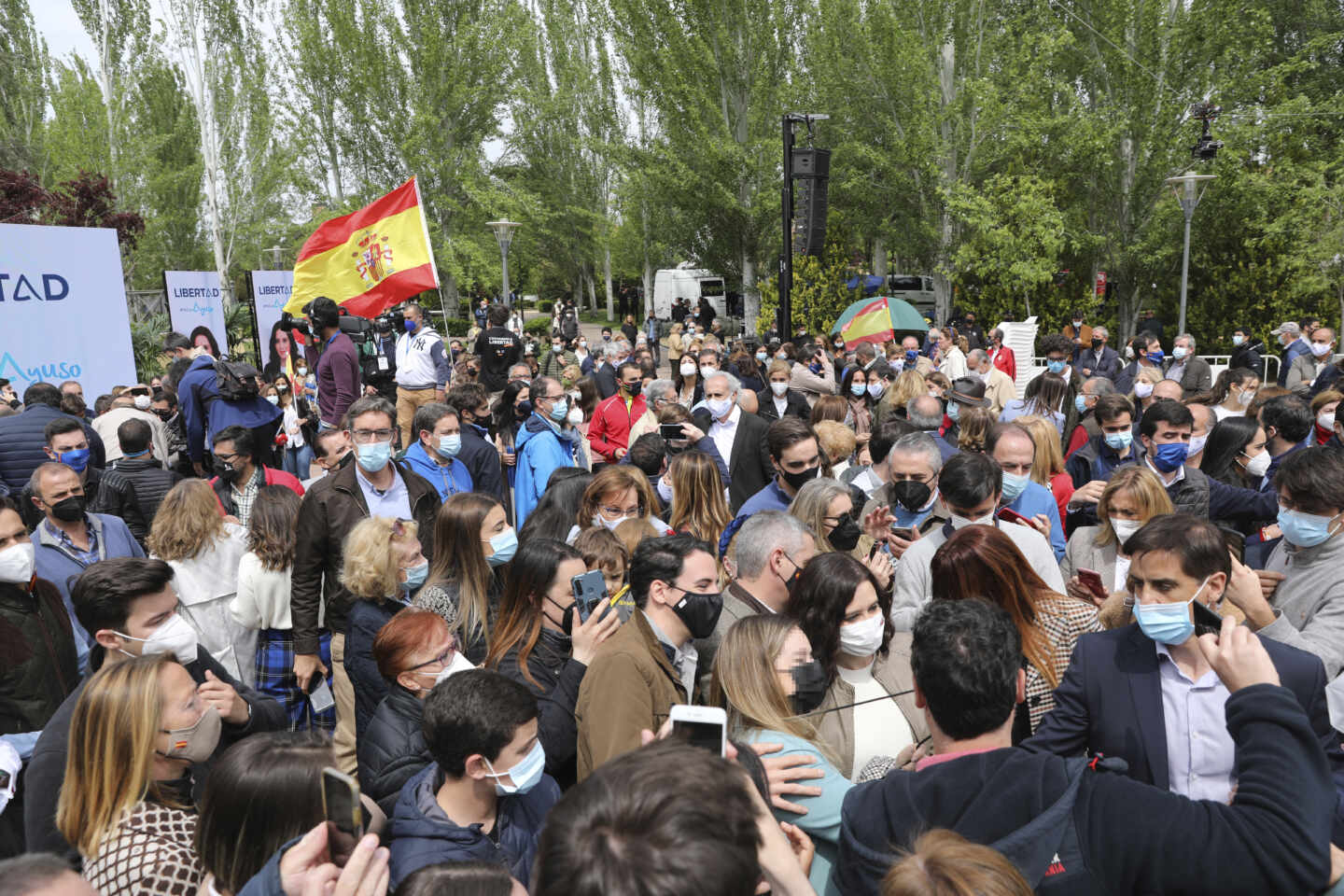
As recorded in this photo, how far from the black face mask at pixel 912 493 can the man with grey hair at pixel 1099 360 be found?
911 cm

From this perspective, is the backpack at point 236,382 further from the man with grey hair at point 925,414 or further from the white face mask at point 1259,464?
the white face mask at point 1259,464

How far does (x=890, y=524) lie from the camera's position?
4523 mm

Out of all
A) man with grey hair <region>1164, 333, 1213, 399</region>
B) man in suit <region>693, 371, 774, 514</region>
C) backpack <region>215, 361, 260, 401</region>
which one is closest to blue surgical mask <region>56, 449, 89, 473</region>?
backpack <region>215, 361, 260, 401</region>

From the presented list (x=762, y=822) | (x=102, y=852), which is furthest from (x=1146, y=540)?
(x=102, y=852)

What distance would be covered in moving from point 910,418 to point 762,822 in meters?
4.82

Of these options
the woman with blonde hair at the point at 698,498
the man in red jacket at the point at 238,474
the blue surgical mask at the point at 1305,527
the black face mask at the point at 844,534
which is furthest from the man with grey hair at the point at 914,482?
the man in red jacket at the point at 238,474

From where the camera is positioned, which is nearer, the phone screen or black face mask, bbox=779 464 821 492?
the phone screen

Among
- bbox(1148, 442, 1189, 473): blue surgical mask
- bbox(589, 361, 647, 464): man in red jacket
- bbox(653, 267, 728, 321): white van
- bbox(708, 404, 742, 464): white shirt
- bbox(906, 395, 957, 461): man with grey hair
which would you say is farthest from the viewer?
bbox(653, 267, 728, 321): white van

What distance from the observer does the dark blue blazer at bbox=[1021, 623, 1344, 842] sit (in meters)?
2.40

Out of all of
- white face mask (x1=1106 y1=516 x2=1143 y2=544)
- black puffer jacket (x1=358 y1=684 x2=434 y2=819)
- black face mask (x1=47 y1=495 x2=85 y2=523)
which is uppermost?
black face mask (x1=47 y1=495 x2=85 y2=523)

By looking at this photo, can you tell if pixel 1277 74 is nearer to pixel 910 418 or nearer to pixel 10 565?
pixel 910 418

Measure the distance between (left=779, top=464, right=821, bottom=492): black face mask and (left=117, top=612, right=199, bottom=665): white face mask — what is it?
2955 mm

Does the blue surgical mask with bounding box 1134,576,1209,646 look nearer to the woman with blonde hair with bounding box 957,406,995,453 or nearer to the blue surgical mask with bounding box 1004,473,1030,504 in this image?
the blue surgical mask with bounding box 1004,473,1030,504

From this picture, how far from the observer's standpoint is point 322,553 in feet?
15.0
